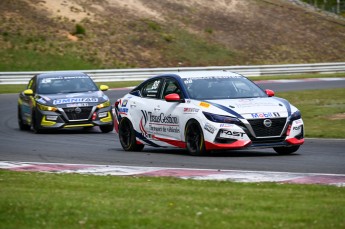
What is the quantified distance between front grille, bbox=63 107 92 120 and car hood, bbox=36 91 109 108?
0.31 feet

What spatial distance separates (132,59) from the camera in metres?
54.2

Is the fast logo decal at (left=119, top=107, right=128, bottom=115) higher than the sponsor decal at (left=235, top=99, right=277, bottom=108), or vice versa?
Result: the sponsor decal at (left=235, top=99, right=277, bottom=108)

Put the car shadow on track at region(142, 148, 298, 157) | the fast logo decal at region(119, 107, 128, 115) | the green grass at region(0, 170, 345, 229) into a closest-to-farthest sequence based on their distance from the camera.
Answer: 1. the green grass at region(0, 170, 345, 229)
2. the car shadow on track at region(142, 148, 298, 157)
3. the fast logo decal at region(119, 107, 128, 115)

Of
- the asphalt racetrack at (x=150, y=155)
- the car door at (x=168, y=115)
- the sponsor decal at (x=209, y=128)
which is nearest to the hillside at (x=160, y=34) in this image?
the asphalt racetrack at (x=150, y=155)

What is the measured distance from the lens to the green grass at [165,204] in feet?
26.3

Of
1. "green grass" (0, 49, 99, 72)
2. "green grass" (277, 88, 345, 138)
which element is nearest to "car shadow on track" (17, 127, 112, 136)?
"green grass" (277, 88, 345, 138)

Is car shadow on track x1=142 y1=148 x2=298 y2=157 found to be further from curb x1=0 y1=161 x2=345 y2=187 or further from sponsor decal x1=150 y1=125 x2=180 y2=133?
curb x1=0 y1=161 x2=345 y2=187

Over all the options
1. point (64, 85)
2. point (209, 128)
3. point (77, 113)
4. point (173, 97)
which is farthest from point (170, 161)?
point (64, 85)

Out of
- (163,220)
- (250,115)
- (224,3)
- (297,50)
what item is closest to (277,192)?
(163,220)

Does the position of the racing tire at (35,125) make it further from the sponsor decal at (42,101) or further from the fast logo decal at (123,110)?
the fast logo decal at (123,110)

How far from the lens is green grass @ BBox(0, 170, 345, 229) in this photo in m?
8.01

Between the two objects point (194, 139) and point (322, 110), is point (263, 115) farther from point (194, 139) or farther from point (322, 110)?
point (322, 110)

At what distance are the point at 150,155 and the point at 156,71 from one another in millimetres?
29397

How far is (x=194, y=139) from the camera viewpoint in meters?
15.3
